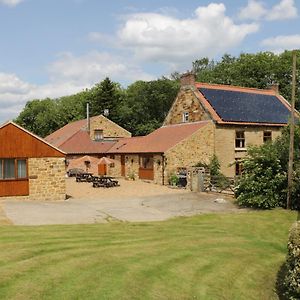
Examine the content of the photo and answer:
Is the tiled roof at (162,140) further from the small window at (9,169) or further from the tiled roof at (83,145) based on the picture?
the small window at (9,169)

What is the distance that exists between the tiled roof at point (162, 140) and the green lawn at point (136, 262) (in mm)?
20423

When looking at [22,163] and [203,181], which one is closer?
[22,163]

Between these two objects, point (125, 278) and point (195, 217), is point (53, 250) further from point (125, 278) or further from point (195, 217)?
point (195, 217)

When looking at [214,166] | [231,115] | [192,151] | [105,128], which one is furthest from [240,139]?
[105,128]

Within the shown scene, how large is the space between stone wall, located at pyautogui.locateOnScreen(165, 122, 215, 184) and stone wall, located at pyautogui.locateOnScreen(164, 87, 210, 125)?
2036 millimetres

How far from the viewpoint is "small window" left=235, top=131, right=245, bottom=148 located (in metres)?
39.3

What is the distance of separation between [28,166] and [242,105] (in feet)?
77.5

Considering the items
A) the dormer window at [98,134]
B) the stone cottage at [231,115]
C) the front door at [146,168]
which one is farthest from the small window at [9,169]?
the dormer window at [98,134]

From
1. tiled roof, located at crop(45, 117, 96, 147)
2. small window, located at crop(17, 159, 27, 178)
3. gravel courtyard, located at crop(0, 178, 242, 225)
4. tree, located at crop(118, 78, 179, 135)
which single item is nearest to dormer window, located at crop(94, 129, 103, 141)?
tiled roof, located at crop(45, 117, 96, 147)

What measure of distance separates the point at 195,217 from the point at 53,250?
1007cm

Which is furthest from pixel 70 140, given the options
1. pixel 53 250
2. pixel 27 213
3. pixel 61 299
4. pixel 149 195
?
pixel 61 299

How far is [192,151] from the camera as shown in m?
37.2

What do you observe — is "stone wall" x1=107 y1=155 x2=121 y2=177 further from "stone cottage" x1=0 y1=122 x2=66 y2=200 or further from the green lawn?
A: the green lawn

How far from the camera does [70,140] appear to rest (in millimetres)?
53750
